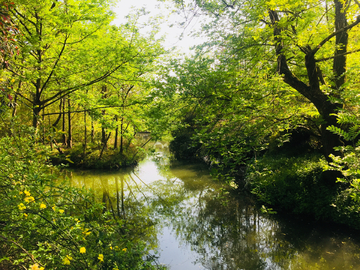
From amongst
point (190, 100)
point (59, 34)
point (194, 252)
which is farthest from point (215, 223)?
point (59, 34)

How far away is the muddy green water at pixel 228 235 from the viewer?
5.49 metres

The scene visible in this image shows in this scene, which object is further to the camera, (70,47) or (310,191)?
(310,191)

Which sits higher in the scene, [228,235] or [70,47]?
[70,47]

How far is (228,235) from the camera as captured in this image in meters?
6.79

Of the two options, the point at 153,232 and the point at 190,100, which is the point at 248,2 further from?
the point at 153,232

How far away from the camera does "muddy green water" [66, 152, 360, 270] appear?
5488 millimetres

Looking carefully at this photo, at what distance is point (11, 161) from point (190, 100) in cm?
349

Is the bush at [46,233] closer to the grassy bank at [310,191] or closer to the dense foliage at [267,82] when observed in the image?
the dense foliage at [267,82]

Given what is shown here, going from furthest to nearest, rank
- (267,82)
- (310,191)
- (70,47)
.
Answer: (310,191), (70,47), (267,82)

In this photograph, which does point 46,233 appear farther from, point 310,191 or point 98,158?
point 98,158

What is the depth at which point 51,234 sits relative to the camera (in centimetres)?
229

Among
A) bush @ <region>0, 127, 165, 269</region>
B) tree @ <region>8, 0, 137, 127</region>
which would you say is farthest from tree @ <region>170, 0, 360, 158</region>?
bush @ <region>0, 127, 165, 269</region>

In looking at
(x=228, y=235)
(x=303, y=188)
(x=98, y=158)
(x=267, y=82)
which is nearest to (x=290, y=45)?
(x=267, y=82)

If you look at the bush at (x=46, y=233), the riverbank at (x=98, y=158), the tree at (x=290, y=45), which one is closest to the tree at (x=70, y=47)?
the tree at (x=290, y=45)
